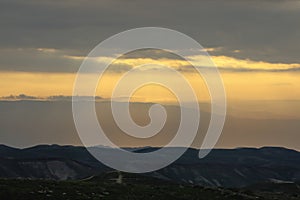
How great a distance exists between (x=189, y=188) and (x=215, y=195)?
6.67m

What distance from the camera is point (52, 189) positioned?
8812 centimetres

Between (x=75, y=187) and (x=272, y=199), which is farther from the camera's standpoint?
(x=272, y=199)

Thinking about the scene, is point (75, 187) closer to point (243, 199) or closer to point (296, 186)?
point (243, 199)

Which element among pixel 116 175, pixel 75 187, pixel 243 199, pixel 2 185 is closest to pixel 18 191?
pixel 2 185

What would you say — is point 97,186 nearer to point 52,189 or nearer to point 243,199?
point 52,189

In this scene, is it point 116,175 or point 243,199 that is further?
point 116,175

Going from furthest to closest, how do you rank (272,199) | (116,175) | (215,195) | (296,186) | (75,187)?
(296,186), (116,175), (272,199), (215,195), (75,187)

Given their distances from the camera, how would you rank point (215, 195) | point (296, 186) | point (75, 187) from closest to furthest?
point (75, 187) → point (215, 195) → point (296, 186)

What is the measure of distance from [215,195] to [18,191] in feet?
106

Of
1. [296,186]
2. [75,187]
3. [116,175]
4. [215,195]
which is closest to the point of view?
[75,187]

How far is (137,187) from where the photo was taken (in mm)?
96875

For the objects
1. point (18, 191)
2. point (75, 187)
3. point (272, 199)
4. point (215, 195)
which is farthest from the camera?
point (272, 199)

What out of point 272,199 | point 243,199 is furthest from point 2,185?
point 272,199

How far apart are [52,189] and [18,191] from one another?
5757 millimetres
